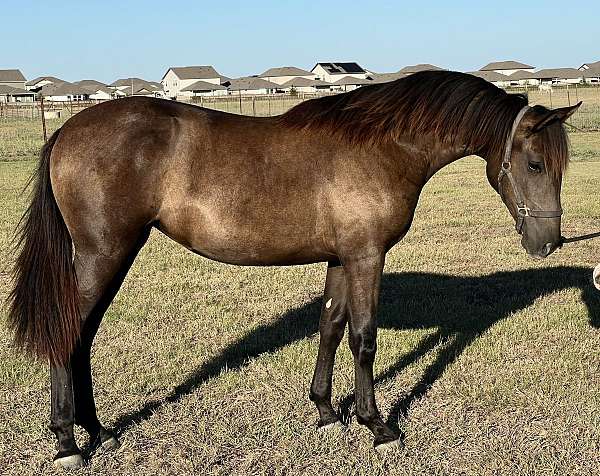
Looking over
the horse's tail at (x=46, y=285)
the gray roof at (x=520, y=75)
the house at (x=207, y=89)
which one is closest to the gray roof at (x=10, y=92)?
the house at (x=207, y=89)

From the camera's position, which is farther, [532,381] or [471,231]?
[471,231]

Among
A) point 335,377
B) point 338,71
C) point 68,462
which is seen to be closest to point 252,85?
point 338,71

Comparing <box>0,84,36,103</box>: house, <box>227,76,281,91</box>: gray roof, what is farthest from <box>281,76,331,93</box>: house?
<box>0,84,36,103</box>: house

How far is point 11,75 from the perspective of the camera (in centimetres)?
11119

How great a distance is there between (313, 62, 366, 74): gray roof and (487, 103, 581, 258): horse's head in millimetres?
125297

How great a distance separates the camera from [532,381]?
511 cm

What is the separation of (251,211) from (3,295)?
480 cm

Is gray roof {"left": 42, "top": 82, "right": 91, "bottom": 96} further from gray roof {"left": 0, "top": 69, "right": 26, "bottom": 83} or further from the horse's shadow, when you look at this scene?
the horse's shadow

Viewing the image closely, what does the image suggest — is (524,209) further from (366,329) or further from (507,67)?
(507,67)

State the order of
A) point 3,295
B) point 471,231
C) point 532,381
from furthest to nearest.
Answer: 1. point 471,231
2. point 3,295
3. point 532,381

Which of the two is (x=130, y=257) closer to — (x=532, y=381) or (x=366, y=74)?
(x=532, y=381)

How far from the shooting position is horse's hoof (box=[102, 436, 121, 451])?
4.20m

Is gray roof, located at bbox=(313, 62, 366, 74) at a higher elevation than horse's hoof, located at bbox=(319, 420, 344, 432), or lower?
higher

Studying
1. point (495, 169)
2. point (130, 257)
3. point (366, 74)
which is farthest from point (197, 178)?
point (366, 74)
